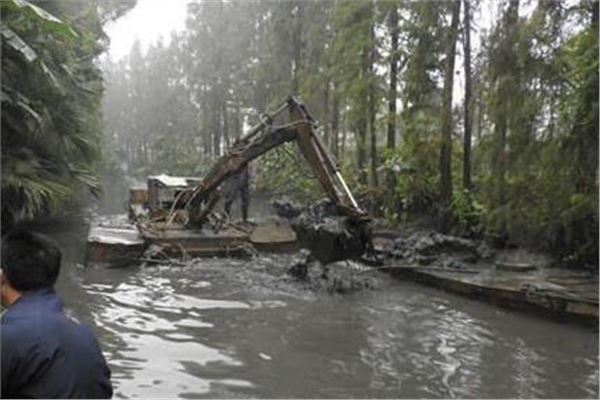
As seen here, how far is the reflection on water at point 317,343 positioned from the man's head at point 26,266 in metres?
4.38

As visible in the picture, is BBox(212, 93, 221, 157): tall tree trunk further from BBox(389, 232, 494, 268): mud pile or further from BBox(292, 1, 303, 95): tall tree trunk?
BBox(389, 232, 494, 268): mud pile

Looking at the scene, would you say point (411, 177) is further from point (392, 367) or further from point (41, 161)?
point (392, 367)

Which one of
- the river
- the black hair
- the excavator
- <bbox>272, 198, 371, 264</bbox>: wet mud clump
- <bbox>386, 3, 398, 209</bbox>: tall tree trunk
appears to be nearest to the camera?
the black hair

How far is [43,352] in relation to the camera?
2904 mm

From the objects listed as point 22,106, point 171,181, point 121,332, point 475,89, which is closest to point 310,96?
point 171,181

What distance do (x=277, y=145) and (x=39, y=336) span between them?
41.9 ft

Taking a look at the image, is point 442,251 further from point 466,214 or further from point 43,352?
point 43,352

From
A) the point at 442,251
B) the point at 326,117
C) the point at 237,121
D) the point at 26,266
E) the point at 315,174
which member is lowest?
the point at 442,251

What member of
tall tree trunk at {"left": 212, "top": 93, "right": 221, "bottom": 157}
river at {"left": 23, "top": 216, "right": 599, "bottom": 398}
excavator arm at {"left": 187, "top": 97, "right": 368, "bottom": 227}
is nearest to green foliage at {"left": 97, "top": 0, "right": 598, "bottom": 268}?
excavator arm at {"left": 187, "top": 97, "right": 368, "bottom": 227}

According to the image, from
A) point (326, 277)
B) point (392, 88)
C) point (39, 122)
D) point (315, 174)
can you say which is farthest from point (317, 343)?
point (392, 88)

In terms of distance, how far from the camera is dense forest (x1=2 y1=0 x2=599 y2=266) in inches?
514

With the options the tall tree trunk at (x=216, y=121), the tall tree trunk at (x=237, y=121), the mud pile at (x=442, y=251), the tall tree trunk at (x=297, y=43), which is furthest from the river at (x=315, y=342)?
the tall tree trunk at (x=216, y=121)

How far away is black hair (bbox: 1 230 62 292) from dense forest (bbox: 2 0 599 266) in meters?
4.76

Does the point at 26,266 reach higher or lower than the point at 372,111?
lower
